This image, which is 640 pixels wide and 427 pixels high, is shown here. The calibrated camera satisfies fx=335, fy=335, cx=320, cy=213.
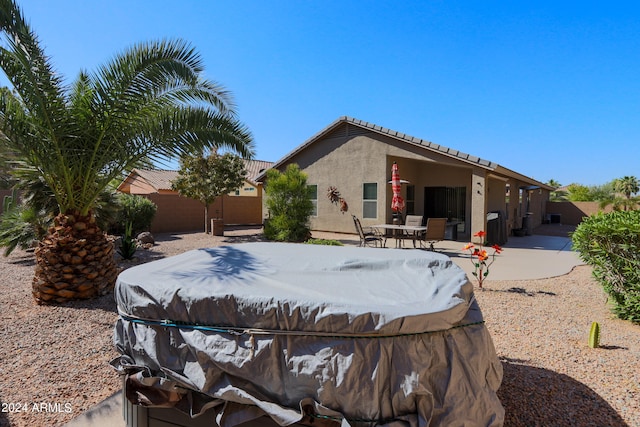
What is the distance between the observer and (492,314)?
203 inches

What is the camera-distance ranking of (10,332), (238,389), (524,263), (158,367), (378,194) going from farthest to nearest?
(378,194) < (524,263) < (10,332) < (158,367) < (238,389)

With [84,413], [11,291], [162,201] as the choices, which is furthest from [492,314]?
[162,201]

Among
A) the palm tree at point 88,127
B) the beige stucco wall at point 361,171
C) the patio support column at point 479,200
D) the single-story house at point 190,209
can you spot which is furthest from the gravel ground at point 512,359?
the single-story house at point 190,209

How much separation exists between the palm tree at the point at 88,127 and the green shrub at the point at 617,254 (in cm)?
639

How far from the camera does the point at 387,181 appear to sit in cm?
1444

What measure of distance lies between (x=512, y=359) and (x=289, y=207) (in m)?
10.4

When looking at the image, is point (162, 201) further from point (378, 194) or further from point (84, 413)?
point (84, 413)

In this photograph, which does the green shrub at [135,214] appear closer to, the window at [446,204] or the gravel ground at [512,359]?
the gravel ground at [512,359]

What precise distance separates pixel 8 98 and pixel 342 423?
21.5ft

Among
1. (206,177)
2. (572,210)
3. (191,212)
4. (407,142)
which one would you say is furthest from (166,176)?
(572,210)

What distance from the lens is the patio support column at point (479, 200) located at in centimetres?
1216

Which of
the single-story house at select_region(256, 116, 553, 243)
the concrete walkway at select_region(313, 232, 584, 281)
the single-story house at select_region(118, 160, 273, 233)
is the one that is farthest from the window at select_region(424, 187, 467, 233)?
the single-story house at select_region(118, 160, 273, 233)

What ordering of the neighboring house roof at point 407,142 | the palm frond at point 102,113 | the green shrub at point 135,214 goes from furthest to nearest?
1. the green shrub at point 135,214
2. the neighboring house roof at point 407,142
3. the palm frond at point 102,113

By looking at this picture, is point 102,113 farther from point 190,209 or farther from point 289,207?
point 190,209
